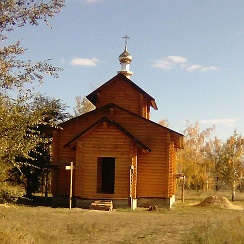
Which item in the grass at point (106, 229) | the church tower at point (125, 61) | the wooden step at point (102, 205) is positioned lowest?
the grass at point (106, 229)

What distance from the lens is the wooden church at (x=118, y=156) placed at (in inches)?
894

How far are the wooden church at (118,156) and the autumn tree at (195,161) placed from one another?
59.4 feet

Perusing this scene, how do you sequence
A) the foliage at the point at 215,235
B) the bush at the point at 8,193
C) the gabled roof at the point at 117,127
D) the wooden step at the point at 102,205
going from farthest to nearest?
the gabled roof at the point at 117,127 < the wooden step at the point at 102,205 < the foliage at the point at 215,235 < the bush at the point at 8,193

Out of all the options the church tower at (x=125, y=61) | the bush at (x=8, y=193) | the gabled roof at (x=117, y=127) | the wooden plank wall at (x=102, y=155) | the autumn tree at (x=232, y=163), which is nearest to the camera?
the bush at (x=8, y=193)

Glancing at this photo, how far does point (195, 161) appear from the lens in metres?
46.1

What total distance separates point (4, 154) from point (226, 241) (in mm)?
6511

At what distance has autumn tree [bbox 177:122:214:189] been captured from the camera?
1732 inches

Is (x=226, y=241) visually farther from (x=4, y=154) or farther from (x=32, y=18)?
(x=32, y=18)

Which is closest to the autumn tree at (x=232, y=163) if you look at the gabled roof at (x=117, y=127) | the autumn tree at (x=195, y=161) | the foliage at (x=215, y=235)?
the autumn tree at (x=195, y=161)

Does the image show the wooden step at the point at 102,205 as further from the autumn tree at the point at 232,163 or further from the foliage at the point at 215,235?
the autumn tree at the point at 232,163

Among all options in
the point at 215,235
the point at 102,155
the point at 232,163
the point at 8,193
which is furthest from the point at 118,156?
the point at 232,163

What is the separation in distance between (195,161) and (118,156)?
24911mm

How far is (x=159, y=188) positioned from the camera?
2381 centimetres

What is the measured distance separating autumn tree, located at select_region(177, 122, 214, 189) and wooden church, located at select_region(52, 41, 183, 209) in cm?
1812
